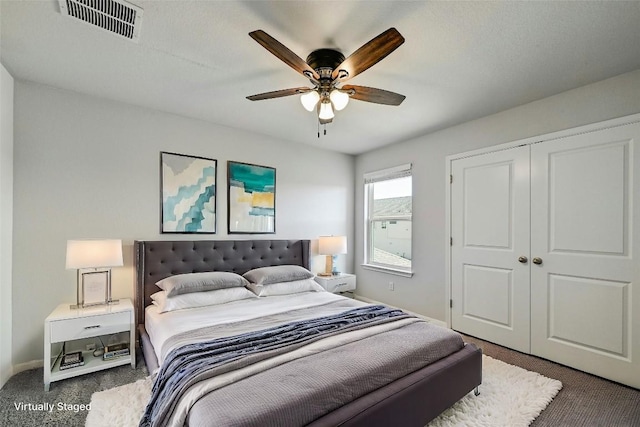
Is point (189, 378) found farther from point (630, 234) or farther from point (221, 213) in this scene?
point (630, 234)

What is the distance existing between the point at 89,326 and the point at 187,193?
1466 millimetres

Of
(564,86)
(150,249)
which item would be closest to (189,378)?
(150,249)

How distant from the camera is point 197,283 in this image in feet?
8.93

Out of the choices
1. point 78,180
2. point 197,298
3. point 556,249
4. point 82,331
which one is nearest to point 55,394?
point 82,331

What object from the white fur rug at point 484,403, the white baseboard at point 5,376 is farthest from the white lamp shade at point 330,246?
the white baseboard at point 5,376

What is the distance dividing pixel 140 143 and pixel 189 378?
246 centimetres

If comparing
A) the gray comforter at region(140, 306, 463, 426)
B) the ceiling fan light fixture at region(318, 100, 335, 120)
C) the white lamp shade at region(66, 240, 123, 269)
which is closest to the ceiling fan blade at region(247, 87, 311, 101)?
the ceiling fan light fixture at region(318, 100, 335, 120)

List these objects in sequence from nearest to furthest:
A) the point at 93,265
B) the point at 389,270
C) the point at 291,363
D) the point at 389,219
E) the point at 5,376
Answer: the point at 291,363 < the point at 5,376 < the point at 93,265 < the point at 389,270 < the point at 389,219

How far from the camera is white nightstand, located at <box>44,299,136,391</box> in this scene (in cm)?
219

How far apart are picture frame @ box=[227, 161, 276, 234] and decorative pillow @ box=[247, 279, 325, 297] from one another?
2.61 ft

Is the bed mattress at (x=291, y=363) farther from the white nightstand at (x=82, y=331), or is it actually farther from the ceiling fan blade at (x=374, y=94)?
the ceiling fan blade at (x=374, y=94)

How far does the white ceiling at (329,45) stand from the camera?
1.65 m

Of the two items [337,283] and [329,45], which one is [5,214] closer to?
[329,45]

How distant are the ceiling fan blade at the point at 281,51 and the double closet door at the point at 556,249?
7.61ft
